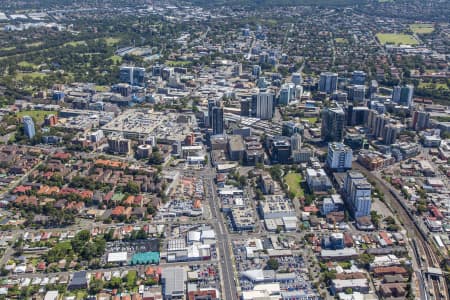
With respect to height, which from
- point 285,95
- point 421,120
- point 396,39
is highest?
point 396,39

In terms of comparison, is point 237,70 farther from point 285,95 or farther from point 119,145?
point 119,145

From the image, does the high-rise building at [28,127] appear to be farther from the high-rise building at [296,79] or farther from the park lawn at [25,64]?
the high-rise building at [296,79]

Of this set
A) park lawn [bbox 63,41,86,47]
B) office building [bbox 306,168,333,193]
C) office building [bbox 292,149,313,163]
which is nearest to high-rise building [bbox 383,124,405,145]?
office building [bbox 292,149,313,163]

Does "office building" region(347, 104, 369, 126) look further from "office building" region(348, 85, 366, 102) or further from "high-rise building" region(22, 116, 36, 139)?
"high-rise building" region(22, 116, 36, 139)

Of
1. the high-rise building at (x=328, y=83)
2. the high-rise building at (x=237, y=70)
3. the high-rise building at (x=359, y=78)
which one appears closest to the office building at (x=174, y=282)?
the high-rise building at (x=328, y=83)

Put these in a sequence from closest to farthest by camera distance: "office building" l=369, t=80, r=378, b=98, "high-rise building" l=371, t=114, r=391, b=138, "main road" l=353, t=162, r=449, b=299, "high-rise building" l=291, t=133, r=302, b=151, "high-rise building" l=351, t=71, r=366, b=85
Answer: "main road" l=353, t=162, r=449, b=299
"high-rise building" l=291, t=133, r=302, b=151
"high-rise building" l=371, t=114, r=391, b=138
"office building" l=369, t=80, r=378, b=98
"high-rise building" l=351, t=71, r=366, b=85

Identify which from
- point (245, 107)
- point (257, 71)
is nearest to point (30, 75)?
point (257, 71)

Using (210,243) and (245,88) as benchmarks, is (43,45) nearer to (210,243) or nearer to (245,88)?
(245,88)
